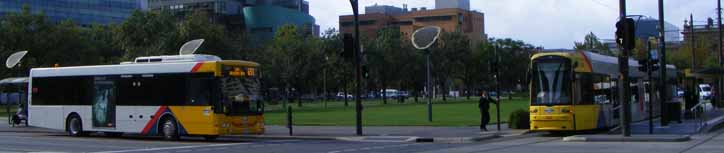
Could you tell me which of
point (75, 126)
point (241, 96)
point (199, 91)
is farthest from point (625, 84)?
point (75, 126)

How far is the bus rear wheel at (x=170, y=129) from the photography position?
27.8 meters

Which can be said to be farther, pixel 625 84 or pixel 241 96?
pixel 241 96

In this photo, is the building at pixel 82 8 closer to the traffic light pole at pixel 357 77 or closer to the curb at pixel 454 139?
the traffic light pole at pixel 357 77

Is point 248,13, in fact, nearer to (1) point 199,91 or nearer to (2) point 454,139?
(1) point 199,91

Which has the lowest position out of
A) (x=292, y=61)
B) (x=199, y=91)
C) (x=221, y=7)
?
(x=199, y=91)

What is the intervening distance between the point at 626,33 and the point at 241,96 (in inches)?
438

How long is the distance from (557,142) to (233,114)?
367 inches

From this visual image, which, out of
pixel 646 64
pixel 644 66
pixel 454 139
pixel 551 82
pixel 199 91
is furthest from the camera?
pixel 646 64

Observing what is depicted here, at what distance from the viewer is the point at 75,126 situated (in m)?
30.9

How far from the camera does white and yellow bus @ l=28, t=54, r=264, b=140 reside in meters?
27.1

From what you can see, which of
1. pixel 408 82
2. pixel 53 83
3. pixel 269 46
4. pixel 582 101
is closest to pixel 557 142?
pixel 582 101

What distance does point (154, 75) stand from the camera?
28.4 m

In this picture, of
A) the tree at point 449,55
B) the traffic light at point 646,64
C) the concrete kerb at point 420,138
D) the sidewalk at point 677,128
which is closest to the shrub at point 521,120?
the concrete kerb at point 420,138

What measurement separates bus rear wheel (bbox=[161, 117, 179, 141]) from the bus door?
2.21 meters
